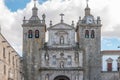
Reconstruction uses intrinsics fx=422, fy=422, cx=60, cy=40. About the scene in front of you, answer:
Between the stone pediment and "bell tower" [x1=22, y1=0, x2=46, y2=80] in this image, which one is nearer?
"bell tower" [x1=22, y1=0, x2=46, y2=80]

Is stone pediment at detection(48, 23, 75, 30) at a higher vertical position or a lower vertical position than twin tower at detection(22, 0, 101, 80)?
higher

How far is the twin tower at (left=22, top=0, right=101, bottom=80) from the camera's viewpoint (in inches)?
2712

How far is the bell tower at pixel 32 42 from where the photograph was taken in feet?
227

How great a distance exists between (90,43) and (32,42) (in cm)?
965

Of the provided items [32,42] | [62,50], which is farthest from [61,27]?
[32,42]

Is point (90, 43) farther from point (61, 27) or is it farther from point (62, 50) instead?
point (61, 27)

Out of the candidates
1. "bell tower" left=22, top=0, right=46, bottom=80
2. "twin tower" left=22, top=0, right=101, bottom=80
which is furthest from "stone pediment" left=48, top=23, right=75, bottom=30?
"bell tower" left=22, top=0, right=46, bottom=80

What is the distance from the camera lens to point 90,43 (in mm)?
70250

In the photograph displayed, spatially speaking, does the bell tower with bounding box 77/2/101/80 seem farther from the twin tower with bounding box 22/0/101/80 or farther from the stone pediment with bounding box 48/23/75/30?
the stone pediment with bounding box 48/23/75/30

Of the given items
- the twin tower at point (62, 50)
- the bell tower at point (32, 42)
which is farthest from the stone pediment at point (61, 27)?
the bell tower at point (32, 42)

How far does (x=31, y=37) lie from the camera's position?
232 ft

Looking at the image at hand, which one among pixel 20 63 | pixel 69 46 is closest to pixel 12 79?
pixel 20 63

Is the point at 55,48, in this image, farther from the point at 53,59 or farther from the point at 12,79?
the point at 12,79

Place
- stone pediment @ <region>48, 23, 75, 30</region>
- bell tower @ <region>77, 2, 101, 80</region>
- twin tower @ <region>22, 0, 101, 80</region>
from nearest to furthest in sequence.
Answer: twin tower @ <region>22, 0, 101, 80</region> < bell tower @ <region>77, 2, 101, 80</region> < stone pediment @ <region>48, 23, 75, 30</region>
